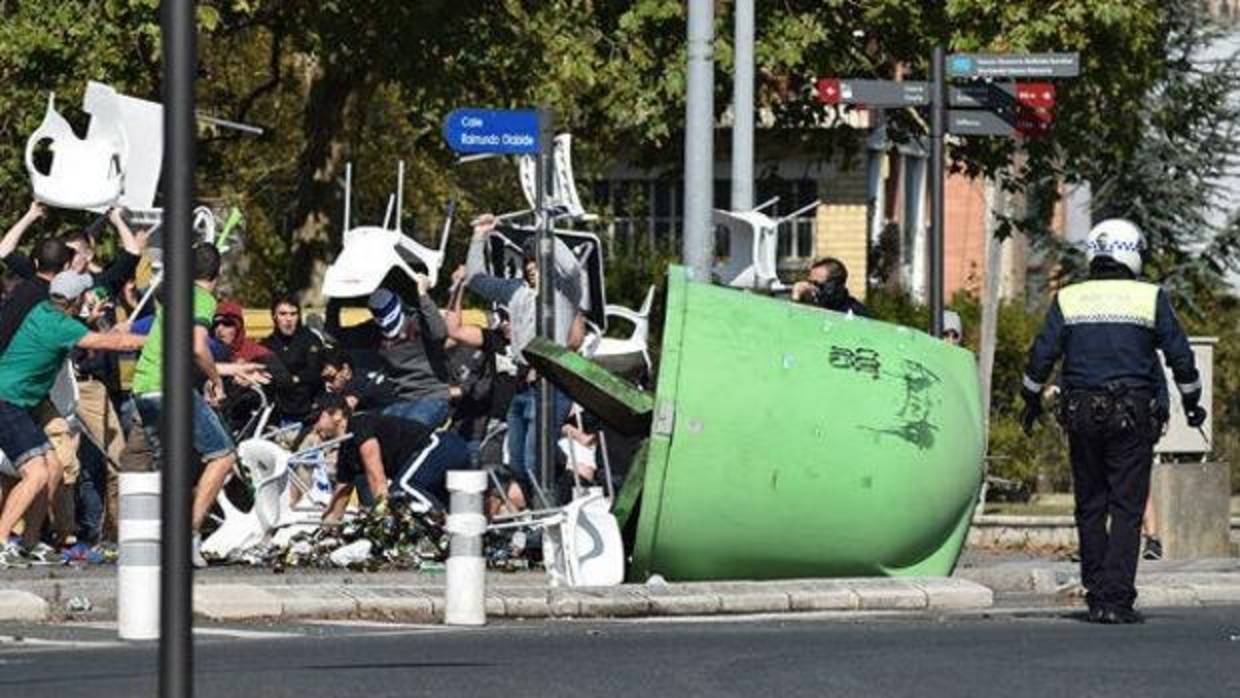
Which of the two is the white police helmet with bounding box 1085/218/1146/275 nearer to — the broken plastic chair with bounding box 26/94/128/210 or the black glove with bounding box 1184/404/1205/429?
the black glove with bounding box 1184/404/1205/429

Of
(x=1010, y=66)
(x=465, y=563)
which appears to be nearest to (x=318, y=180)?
(x=1010, y=66)

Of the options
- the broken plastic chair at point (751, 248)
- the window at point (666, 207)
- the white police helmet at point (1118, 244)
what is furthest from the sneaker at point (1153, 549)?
the window at point (666, 207)

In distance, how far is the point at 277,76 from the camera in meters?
33.4

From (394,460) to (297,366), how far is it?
4.84 ft

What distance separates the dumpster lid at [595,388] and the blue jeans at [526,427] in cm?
127

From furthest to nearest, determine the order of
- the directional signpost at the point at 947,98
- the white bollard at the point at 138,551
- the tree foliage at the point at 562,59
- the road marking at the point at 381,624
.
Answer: the tree foliage at the point at 562,59 → the directional signpost at the point at 947,98 → the road marking at the point at 381,624 → the white bollard at the point at 138,551

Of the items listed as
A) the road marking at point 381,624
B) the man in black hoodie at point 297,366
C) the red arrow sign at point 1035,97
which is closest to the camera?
the road marking at point 381,624

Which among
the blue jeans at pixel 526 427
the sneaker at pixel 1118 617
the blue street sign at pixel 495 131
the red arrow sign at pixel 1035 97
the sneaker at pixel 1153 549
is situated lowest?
the sneaker at pixel 1153 549

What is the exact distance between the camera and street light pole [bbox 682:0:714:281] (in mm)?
22328

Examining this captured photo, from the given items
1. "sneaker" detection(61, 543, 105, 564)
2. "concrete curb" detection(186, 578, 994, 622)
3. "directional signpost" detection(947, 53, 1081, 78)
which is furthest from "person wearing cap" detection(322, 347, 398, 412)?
"directional signpost" detection(947, 53, 1081, 78)

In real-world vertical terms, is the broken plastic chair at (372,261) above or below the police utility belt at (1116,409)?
above

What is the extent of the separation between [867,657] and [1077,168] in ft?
88.6

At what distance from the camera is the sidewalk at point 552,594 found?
635 inches

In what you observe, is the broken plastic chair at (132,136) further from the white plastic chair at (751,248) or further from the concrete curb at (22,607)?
the concrete curb at (22,607)
